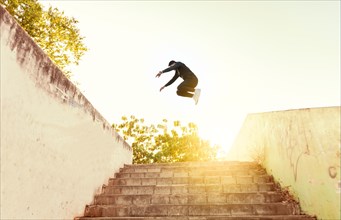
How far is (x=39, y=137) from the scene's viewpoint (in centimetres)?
369

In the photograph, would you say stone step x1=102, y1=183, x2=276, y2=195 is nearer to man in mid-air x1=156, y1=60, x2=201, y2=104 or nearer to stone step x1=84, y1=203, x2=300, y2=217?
stone step x1=84, y1=203, x2=300, y2=217

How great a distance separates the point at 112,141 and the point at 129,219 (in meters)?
3.05

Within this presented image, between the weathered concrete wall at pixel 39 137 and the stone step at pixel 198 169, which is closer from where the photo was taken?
the weathered concrete wall at pixel 39 137

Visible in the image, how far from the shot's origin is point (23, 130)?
3.33m

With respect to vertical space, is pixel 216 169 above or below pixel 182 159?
below

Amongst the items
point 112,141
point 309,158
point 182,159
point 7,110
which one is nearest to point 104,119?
point 112,141

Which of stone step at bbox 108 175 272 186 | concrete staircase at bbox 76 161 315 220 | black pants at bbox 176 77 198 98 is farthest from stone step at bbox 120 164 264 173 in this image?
black pants at bbox 176 77 198 98

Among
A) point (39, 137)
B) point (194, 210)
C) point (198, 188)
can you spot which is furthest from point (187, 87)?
point (39, 137)

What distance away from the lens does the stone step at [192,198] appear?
4824 millimetres

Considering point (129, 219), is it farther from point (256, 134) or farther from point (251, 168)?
point (256, 134)

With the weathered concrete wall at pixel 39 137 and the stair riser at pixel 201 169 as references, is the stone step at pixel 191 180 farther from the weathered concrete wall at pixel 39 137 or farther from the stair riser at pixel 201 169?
the weathered concrete wall at pixel 39 137

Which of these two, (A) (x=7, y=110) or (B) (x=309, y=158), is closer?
(A) (x=7, y=110)

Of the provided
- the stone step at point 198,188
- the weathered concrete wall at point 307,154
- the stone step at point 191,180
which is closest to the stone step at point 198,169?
the weathered concrete wall at point 307,154

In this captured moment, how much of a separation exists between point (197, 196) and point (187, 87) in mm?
3097
